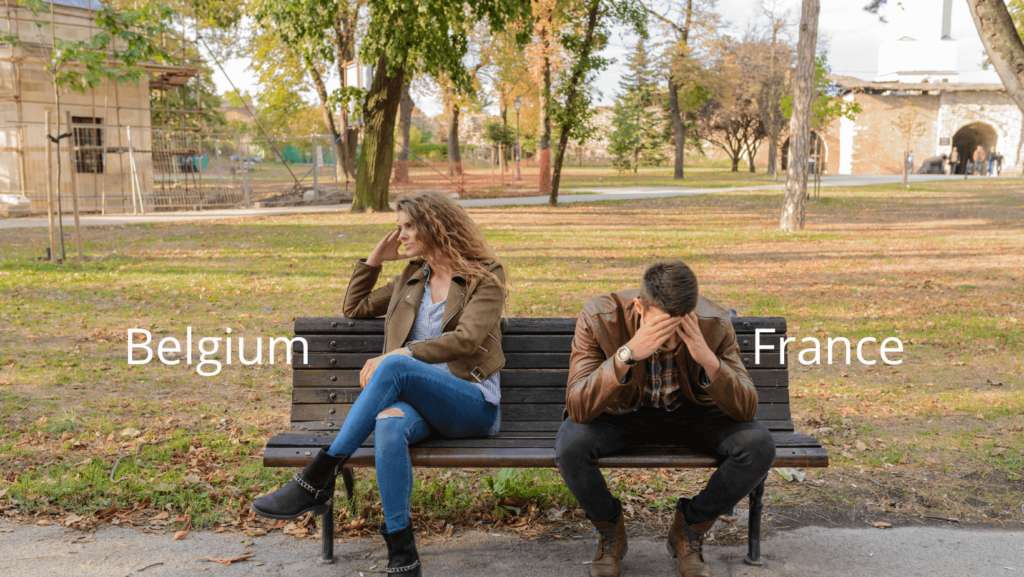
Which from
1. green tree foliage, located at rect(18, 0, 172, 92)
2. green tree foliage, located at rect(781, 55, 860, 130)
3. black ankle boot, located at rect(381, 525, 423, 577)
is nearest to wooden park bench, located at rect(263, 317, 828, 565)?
black ankle boot, located at rect(381, 525, 423, 577)

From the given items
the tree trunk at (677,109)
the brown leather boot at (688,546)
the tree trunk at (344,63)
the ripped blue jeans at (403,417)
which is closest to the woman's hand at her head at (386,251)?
the ripped blue jeans at (403,417)

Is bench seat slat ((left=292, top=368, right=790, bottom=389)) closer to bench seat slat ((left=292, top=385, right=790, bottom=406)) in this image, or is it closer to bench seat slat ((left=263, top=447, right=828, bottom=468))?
bench seat slat ((left=292, top=385, right=790, bottom=406))

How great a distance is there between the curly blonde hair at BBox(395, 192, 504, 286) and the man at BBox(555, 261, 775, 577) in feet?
2.16

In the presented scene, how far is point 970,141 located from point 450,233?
66.1 meters

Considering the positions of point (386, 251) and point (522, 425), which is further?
point (386, 251)

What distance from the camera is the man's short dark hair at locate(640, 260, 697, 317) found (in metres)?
3.59

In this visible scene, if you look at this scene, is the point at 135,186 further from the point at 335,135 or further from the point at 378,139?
the point at 335,135

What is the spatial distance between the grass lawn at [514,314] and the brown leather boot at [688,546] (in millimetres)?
561

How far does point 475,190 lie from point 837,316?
80.1ft

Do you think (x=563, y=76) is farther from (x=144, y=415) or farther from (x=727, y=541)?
(x=727, y=541)

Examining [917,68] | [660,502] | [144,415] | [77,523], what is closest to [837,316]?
[660,502]

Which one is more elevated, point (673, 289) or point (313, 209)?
point (673, 289)

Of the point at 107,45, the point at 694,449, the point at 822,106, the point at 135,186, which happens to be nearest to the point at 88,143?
the point at 135,186

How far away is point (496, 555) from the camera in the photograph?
4141mm
